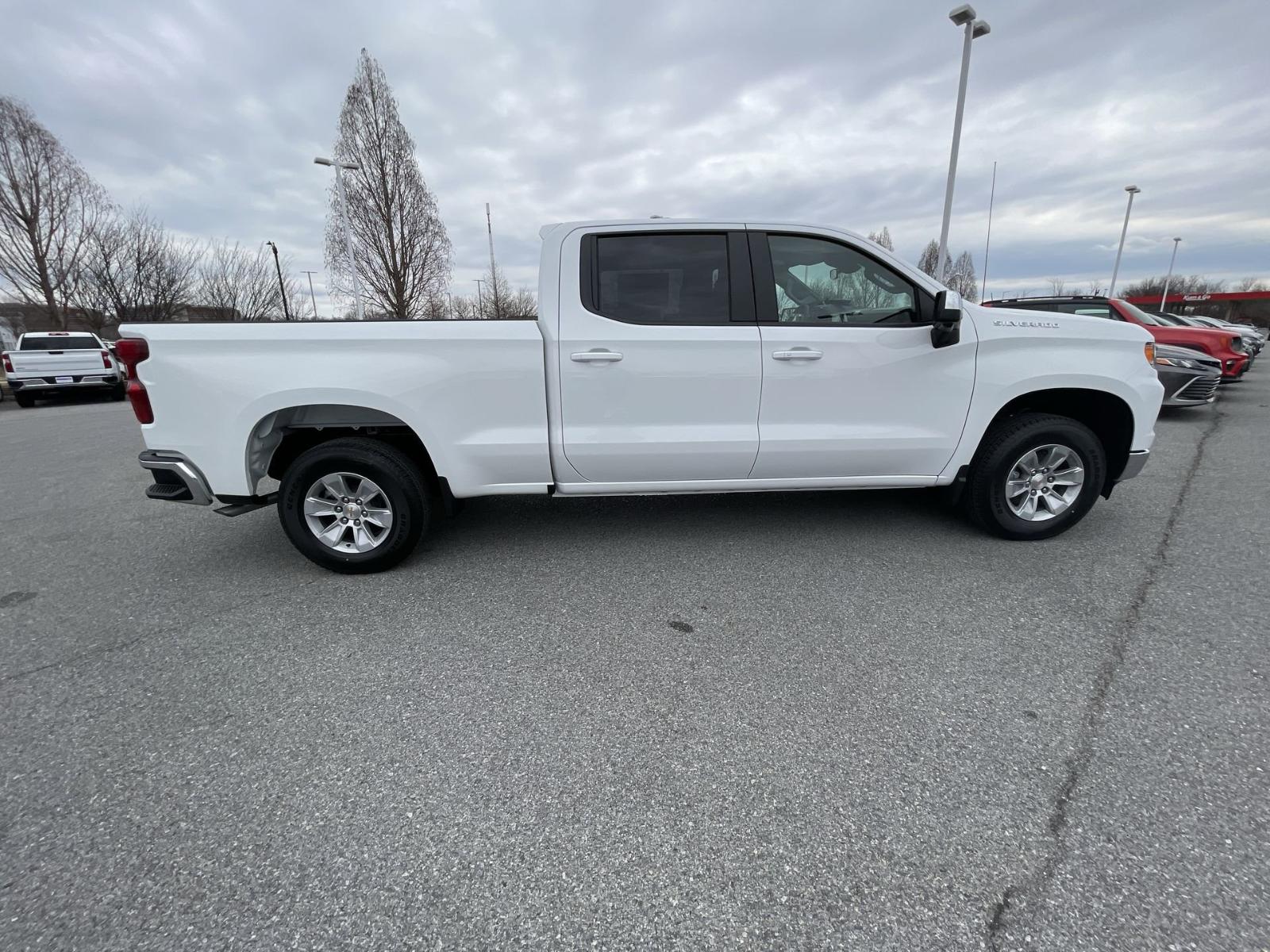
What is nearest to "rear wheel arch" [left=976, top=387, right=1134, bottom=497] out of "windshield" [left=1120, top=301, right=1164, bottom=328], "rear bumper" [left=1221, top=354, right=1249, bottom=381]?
Answer: "windshield" [left=1120, top=301, right=1164, bottom=328]

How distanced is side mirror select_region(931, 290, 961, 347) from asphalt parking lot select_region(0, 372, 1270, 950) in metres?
1.29

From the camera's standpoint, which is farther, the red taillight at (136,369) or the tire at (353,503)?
the tire at (353,503)

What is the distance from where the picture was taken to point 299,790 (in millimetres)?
1978

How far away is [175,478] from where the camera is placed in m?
3.40

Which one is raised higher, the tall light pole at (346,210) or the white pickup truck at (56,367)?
the tall light pole at (346,210)

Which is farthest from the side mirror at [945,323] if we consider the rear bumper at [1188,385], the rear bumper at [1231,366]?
the rear bumper at [1231,366]

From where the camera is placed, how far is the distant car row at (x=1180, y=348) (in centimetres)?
836

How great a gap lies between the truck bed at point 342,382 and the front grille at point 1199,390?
9.68 metres

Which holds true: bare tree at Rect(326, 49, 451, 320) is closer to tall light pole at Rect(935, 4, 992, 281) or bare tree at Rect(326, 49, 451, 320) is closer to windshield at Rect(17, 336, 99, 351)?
windshield at Rect(17, 336, 99, 351)

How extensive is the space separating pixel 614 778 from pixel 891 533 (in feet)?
9.25

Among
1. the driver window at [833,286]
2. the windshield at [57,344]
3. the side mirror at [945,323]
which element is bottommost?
the windshield at [57,344]

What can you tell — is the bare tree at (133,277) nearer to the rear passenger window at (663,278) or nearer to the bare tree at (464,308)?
the bare tree at (464,308)

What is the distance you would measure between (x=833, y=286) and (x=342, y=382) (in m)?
2.89

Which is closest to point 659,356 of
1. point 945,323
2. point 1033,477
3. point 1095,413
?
point 945,323
